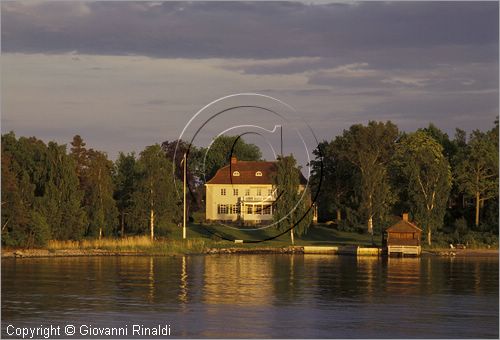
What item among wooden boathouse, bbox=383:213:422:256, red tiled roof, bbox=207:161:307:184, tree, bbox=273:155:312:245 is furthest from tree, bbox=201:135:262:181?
wooden boathouse, bbox=383:213:422:256

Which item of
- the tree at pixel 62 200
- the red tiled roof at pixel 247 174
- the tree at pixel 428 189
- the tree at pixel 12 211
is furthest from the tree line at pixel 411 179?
the tree at pixel 12 211

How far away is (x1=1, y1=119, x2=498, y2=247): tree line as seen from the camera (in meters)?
88.1

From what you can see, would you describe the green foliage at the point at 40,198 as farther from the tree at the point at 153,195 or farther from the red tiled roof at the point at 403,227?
the red tiled roof at the point at 403,227

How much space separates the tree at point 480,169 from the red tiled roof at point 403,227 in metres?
15.7

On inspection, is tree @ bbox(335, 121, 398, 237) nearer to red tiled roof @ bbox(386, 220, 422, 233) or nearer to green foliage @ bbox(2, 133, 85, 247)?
red tiled roof @ bbox(386, 220, 422, 233)

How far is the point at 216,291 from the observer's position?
60062 mm

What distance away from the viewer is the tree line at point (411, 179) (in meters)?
97.3

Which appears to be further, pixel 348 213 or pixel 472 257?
pixel 348 213

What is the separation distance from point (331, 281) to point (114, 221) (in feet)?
110

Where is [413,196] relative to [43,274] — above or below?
above

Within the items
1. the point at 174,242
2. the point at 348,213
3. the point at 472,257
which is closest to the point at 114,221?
the point at 174,242

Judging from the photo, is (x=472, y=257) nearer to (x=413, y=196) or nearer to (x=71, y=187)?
(x=413, y=196)

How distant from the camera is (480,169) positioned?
348 ft

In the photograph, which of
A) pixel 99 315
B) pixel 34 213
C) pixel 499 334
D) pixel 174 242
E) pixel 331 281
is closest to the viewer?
pixel 499 334
